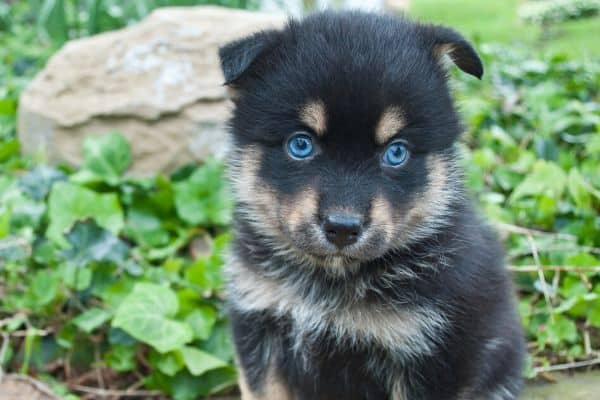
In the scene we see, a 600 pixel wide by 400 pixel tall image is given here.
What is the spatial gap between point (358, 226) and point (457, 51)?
0.95 m

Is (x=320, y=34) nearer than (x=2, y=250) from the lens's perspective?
Yes

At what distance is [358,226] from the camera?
2.90m

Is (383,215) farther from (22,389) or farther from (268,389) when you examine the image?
(22,389)

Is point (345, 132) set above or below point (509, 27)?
below

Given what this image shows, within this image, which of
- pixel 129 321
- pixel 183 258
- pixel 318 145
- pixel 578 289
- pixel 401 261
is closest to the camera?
pixel 318 145

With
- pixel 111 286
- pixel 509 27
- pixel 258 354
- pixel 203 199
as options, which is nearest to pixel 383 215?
pixel 258 354

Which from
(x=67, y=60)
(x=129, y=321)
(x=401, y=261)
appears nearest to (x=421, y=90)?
(x=401, y=261)

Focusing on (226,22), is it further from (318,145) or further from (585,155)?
(318,145)

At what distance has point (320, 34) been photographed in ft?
10.6

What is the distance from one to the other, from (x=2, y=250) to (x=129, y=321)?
112 centimetres

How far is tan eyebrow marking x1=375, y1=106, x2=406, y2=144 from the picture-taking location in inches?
118

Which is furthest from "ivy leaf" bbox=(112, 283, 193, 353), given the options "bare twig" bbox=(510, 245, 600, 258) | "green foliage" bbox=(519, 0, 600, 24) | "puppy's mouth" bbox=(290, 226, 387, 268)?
"green foliage" bbox=(519, 0, 600, 24)

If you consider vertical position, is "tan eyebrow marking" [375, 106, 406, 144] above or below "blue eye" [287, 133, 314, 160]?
above

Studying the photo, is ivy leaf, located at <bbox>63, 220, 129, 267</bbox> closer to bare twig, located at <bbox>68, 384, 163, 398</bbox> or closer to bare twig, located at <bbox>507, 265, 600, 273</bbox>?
bare twig, located at <bbox>68, 384, 163, 398</bbox>
